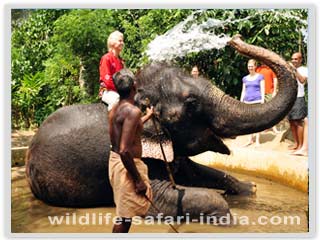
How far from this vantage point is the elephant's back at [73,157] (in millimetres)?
5324

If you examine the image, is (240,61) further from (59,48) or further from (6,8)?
(6,8)

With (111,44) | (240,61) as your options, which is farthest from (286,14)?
(111,44)

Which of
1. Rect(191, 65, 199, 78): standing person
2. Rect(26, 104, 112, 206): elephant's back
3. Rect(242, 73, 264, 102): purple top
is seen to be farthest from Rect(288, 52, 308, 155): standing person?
Rect(26, 104, 112, 206): elephant's back

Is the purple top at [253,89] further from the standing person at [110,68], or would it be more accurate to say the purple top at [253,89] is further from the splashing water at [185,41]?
the standing person at [110,68]

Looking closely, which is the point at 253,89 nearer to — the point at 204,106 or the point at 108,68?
the point at 204,106

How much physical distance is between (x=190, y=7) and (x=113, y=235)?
234cm

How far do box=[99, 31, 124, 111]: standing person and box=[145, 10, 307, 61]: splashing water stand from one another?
626 mm

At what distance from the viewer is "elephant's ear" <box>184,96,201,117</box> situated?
5125 mm

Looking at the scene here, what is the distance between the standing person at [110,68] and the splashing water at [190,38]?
0.63 m

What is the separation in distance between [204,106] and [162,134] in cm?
49

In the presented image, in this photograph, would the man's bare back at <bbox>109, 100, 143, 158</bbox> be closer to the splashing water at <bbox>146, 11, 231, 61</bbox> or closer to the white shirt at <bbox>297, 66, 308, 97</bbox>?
the splashing water at <bbox>146, 11, 231, 61</bbox>

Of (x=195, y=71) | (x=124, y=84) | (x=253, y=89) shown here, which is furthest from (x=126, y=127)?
(x=253, y=89)

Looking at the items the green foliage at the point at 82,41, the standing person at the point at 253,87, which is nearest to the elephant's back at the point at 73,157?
the green foliage at the point at 82,41

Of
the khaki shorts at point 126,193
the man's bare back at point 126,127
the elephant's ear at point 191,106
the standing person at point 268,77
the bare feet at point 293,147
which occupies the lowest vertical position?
the khaki shorts at point 126,193
